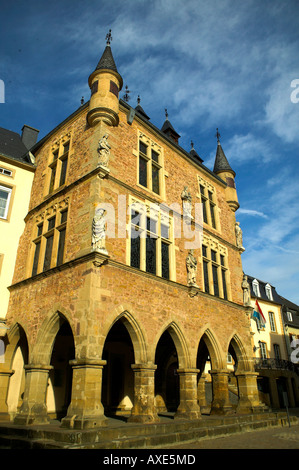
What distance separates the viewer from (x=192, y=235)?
49.9 feet

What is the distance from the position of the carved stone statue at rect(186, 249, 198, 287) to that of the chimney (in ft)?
37.9

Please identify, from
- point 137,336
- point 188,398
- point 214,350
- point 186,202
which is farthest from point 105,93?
point 188,398

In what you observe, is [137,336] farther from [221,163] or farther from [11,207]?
[221,163]

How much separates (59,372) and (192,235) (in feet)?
24.9

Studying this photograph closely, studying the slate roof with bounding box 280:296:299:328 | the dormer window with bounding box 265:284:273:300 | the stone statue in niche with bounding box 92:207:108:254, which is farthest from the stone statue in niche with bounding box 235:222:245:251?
the slate roof with bounding box 280:296:299:328

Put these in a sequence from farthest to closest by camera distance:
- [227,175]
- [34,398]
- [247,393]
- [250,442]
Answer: [227,175]
[247,393]
[34,398]
[250,442]

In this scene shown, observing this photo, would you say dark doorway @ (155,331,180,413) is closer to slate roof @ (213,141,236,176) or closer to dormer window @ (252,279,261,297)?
slate roof @ (213,141,236,176)

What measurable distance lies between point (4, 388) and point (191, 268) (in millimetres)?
7827

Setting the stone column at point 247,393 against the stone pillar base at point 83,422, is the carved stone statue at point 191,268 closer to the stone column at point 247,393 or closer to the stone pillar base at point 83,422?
the stone column at point 247,393

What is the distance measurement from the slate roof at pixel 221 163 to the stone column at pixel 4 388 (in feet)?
47.6

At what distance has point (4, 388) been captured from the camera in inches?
480

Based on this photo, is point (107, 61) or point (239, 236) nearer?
point (107, 61)

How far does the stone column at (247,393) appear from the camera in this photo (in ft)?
47.5

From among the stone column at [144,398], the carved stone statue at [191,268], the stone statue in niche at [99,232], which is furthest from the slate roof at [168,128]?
the stone column at [144,398]
